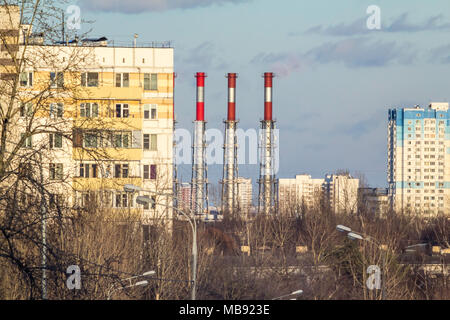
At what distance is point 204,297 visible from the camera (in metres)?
30.4

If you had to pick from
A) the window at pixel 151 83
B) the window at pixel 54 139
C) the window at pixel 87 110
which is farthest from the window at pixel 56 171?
the window at pixel 151 83

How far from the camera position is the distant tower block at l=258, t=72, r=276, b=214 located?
75250 millimetres

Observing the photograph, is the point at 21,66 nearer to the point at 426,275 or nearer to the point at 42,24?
the point at 42,24

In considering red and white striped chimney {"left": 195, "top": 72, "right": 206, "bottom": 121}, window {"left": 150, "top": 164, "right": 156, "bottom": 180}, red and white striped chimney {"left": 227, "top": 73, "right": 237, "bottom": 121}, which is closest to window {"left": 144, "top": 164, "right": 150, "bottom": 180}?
window {"left": 150, "top": 164, "right": 156, "bottom": 180}

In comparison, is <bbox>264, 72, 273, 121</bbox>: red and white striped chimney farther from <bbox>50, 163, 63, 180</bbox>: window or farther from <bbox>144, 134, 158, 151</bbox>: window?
<bbox>50, 163, 63, 180</bbox>: window

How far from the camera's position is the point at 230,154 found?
80.0 metres

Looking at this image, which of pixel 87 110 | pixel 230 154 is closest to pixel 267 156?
pixel 230 154

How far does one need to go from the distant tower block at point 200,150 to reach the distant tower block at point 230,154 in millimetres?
2640

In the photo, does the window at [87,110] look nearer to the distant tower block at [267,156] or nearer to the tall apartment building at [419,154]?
the distant tower block at [267,156]

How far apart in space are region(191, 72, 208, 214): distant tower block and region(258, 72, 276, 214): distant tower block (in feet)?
17.6

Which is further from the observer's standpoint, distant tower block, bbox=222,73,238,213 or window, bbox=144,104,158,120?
distant tower block, bbox=222,73,238,213
